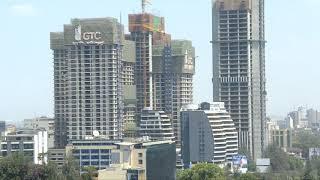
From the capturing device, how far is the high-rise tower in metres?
64.4

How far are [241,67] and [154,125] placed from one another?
9.15m

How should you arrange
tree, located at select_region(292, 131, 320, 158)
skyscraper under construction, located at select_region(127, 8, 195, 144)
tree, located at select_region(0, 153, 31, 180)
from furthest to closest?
tree, located at select_region(292, 131, 320, 158)
skyscraper under construction, located at select_region(127, 8, 195, 144)
tree, located at select_region(0, 153, 31, 180)

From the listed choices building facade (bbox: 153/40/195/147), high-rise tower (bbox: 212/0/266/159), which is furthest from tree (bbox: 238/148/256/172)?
building facade (bbox: 153/40/195/147)

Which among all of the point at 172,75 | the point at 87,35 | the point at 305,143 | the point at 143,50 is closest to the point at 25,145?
the point at 87,35

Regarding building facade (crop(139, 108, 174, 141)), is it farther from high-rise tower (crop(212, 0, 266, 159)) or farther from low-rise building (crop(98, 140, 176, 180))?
low-rise building (crop(98, 140, 176, 180))

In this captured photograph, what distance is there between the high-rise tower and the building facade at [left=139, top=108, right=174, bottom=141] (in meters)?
6.43

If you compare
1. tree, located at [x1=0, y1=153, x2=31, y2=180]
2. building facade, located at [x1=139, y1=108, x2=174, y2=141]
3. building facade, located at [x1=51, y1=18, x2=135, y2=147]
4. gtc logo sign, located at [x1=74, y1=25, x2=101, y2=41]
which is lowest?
tree, located at [x1=0, y1=153, x2=31, y2=180]

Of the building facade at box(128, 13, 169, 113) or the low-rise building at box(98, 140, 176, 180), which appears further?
the building facade at box(128, 13, 169, 113)

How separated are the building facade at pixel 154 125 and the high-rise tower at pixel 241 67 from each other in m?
6.43

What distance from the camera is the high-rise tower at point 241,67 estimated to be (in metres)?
64.4

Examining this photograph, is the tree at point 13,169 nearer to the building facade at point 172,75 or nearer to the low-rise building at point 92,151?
the low-rise building at point 92,151

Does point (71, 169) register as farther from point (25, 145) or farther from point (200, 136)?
point (200, 136)

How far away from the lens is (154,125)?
5950cm

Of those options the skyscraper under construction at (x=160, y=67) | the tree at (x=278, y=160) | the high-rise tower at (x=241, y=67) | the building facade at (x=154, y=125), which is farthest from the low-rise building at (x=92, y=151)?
the high-rise tower at (x=241, y=67)
